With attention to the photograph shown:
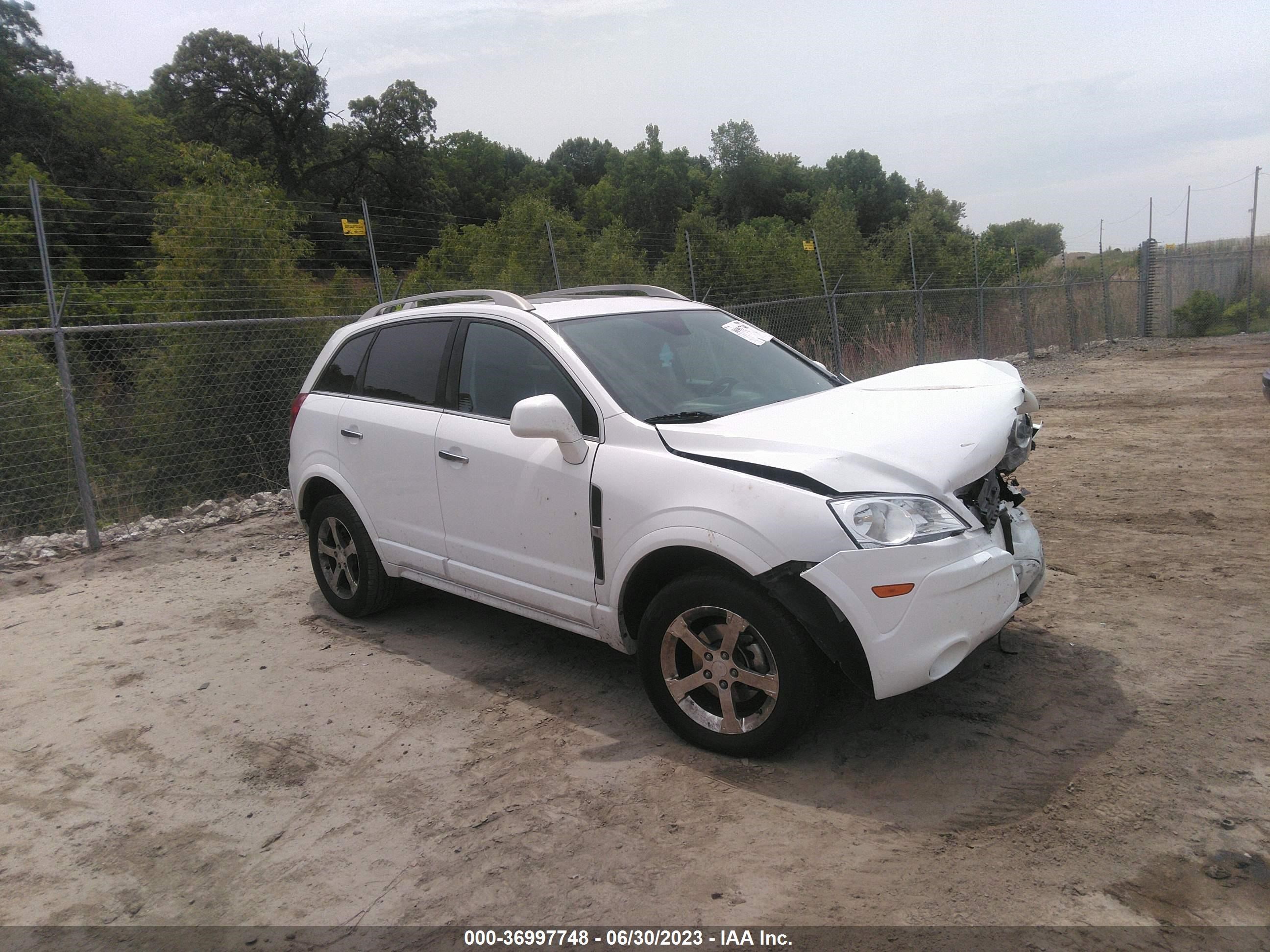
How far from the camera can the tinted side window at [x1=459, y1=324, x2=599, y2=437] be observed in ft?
13.5

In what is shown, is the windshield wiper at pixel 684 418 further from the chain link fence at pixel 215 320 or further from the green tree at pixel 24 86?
the green tree at pixel 24 86

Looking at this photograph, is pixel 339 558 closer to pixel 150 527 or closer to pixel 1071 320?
pixel 150 527

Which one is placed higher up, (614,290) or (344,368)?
(614,290)

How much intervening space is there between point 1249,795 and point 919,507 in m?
1.43

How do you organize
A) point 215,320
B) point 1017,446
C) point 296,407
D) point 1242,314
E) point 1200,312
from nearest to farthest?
point 1017,446
point 296,407
point 215,320
point 1200,312
point 1242,314

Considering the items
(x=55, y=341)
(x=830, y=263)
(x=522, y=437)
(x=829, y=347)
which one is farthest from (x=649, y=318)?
(x=830, y=263)

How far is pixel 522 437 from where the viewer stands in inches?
157

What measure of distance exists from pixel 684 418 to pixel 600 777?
151cm

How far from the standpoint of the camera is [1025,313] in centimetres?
2008

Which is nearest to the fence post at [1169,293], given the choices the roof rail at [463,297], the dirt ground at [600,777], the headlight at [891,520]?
the dirt ground at [600,777]

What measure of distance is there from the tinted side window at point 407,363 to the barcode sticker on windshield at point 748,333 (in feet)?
4.93

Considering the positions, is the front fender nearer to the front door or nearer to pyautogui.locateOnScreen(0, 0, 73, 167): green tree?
the front door

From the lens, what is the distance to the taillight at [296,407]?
18.2 feet

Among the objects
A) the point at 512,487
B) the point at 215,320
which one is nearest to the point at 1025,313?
the point at 215,320
